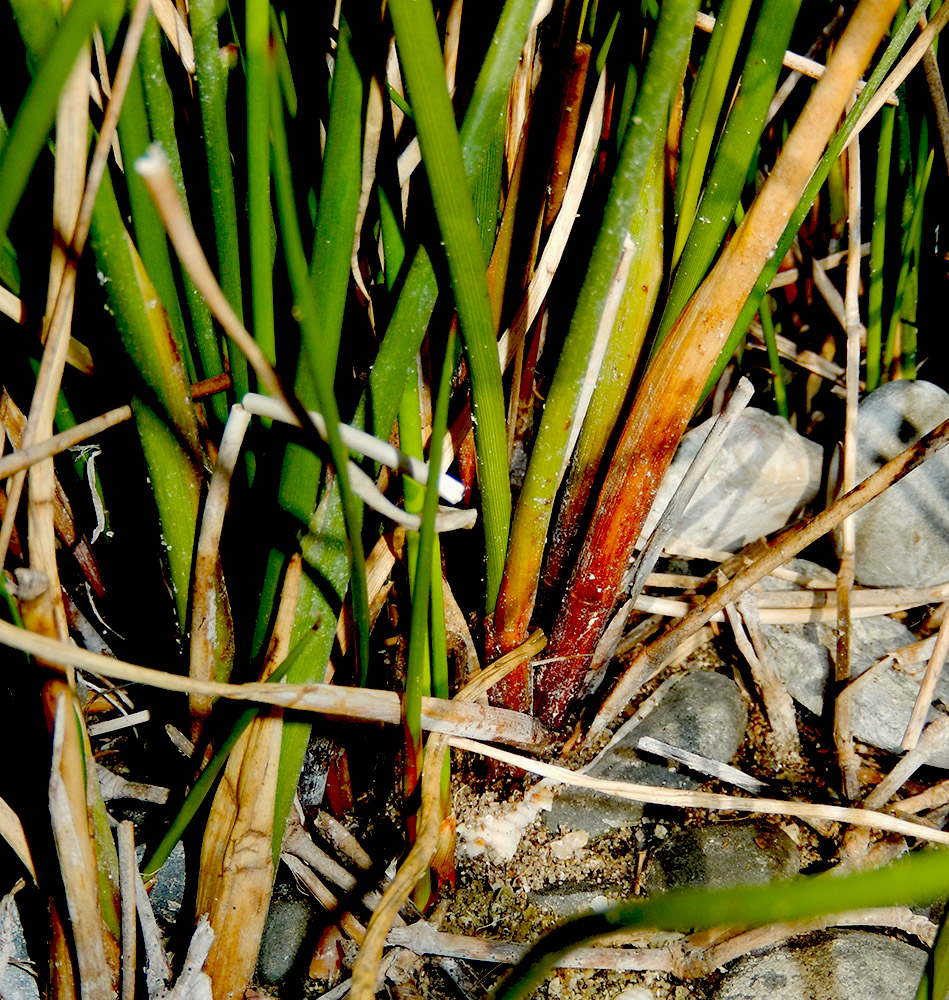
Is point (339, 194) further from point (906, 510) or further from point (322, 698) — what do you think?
point (906, 510)

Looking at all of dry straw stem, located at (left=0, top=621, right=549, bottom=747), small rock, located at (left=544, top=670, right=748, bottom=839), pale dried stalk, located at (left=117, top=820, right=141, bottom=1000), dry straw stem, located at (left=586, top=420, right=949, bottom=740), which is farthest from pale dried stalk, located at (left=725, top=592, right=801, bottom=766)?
pale dried stalk, located at (left=117, top=820, right=141, bottom=1000)

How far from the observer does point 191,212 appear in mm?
590

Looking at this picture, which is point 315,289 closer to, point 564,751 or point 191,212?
point 191,212

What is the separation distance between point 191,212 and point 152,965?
1.83 feet

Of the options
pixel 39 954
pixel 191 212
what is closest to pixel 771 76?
pixel 191 212

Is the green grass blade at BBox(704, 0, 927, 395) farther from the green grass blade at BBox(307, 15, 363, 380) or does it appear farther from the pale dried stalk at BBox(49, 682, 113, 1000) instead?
the pale dried stalk at BBox(49, 682, 113, 1000)

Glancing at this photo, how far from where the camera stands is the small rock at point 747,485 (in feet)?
3.03

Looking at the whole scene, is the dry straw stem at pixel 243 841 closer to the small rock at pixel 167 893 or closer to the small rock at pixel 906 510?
the small rock at pixel 167 893

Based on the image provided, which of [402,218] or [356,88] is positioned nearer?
[356,88]

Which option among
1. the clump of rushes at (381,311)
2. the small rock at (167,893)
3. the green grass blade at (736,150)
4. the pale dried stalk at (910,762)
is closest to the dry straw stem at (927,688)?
the pale dried stalk at (910,762)

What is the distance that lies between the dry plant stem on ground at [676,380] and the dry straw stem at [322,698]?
0.27 ft

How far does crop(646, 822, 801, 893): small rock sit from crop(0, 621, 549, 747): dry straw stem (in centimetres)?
16

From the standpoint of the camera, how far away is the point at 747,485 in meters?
0.93

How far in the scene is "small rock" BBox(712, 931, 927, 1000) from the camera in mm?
609
